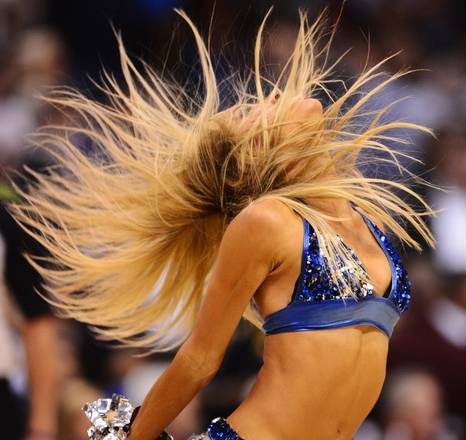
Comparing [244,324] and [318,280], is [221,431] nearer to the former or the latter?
[318,280]

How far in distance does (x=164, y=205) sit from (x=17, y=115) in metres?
2.13

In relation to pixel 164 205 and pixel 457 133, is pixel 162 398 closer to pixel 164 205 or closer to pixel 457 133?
pixel 164 205

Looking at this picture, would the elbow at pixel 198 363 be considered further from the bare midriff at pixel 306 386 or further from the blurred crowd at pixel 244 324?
the blurred crowd at pixel 244 324

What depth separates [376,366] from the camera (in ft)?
6.64

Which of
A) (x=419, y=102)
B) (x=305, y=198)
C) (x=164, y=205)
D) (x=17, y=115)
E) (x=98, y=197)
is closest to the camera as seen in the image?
(x=305, y=198)

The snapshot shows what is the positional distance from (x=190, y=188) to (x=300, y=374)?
1.82 ft

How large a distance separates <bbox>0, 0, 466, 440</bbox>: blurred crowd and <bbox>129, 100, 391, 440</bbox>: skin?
45.1 inches

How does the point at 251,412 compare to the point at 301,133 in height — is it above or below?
below

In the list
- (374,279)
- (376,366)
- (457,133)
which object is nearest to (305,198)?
(374,279)

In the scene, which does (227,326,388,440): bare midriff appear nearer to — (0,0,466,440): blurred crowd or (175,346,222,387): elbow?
(175,346,222,387): elbow

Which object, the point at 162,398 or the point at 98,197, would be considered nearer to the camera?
the point at 162,398

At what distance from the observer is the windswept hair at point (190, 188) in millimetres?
2148

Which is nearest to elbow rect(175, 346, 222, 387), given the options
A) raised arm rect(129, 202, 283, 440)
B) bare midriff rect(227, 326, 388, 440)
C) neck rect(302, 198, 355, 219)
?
raised arm rect(129, 202, 283, 440)

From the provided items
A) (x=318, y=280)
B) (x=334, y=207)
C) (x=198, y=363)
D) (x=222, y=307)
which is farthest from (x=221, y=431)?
(x=334, y=207)
